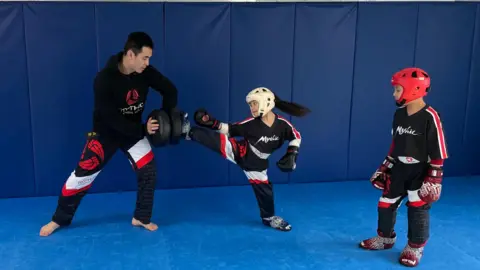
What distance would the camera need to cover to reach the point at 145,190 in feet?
14.7

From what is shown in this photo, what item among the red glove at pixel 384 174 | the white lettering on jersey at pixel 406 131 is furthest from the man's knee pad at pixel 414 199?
the white lettering on jersey at pixel 406 131

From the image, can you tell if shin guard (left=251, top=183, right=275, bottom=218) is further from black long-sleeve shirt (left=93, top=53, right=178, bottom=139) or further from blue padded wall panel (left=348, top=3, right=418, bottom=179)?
blue padded wall panel (left=348, top=3, right=418, bottom=179)

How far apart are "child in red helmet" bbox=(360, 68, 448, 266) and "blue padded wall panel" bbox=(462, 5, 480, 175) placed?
104 inches

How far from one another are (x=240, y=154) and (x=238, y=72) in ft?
4.38

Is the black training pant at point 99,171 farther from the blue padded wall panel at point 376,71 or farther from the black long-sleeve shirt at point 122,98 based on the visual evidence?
the blue padded wall panel at point 376,71

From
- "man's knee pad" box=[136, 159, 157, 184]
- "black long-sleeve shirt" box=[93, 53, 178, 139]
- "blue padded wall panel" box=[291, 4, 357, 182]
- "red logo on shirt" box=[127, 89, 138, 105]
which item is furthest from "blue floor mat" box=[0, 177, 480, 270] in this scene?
"red logo on shirt" box=[127, 89, 138, 105]

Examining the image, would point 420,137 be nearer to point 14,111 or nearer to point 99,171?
point 99,171

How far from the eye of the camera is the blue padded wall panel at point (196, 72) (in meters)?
5.22

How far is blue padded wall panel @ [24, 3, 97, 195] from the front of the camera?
196 inches

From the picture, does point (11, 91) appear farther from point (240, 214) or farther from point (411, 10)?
point (411, 10)

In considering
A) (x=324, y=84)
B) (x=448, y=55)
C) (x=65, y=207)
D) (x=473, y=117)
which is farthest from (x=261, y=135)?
(x=473, y=117)

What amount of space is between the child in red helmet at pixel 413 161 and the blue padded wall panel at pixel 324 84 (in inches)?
71.3

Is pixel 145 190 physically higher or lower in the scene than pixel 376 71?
lower

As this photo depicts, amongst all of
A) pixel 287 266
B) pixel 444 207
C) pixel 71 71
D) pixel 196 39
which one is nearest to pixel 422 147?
pixel 287 266
